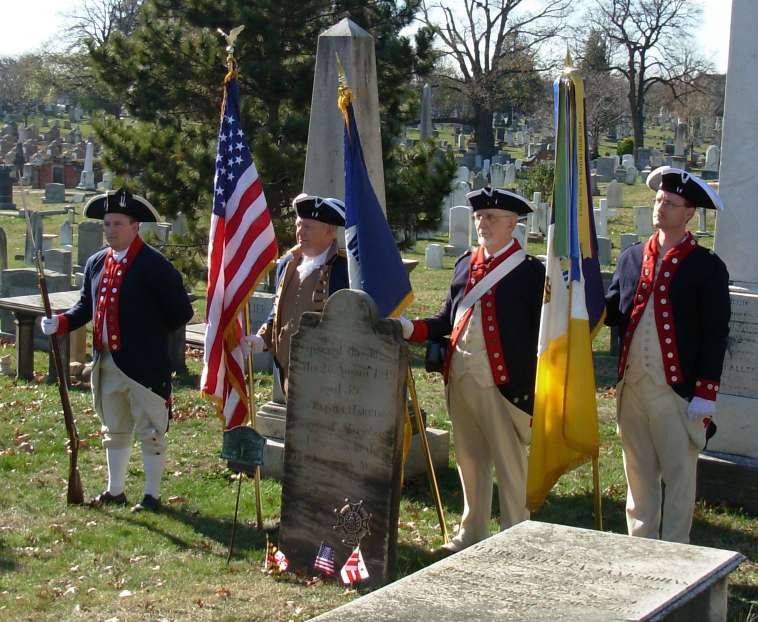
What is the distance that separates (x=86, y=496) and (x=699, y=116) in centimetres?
5768

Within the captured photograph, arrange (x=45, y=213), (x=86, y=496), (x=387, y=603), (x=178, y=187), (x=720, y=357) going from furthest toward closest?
(x=45, y=213) < (x=178, y=187) < (x=86, y=496) < (x=720, y=357) < (x=387, y=603)

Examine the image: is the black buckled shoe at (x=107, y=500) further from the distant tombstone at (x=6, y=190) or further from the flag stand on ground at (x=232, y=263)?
the distant tombstone at (x=6, y=190)

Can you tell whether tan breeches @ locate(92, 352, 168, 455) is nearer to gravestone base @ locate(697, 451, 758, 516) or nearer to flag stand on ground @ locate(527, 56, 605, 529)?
flag stand on ground @ locate(527, 56, 605, 529)

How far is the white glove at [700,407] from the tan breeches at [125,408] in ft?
11.2

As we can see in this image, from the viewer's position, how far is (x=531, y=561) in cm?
430

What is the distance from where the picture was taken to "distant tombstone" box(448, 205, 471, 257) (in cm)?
2234

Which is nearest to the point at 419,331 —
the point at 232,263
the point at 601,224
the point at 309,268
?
the point at 309,268

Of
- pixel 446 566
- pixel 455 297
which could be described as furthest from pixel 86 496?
pixel 446 566

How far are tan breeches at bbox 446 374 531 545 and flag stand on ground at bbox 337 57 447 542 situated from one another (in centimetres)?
21

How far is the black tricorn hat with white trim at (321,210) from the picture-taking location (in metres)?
6.77

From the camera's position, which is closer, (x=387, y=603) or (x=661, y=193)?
(x=387, y=603)

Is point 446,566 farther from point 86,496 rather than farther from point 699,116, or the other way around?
point 699,116

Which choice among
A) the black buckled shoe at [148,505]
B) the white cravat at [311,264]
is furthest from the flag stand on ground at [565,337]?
the black buckled shoe at [148,505]

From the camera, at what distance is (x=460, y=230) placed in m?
22.4
